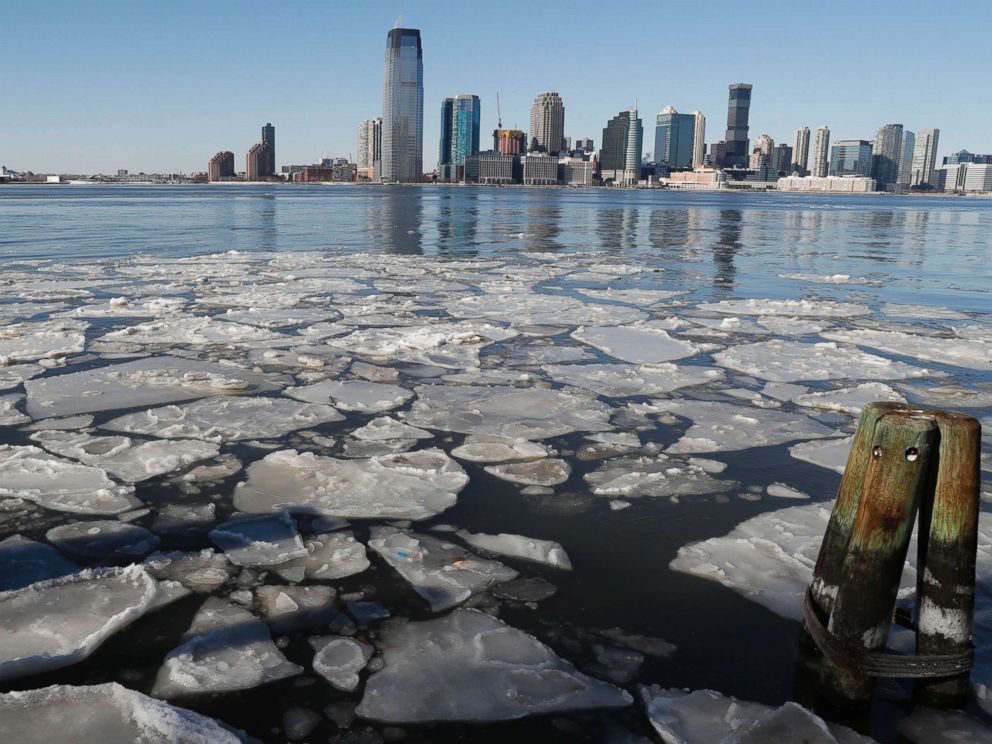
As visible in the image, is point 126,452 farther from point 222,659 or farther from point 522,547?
point 522,547

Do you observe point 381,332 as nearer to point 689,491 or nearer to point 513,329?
point 513,329

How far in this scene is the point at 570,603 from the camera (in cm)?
317

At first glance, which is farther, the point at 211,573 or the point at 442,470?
the point at 442,470

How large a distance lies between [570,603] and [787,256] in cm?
1759

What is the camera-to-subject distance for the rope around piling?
2443 millimetres

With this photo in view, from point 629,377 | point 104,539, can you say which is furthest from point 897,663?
point 629,377

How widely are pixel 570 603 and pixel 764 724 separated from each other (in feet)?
2.94

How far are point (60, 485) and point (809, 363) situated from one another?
5.97m

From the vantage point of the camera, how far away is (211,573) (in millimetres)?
3311

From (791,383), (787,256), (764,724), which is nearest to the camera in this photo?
(764,724)

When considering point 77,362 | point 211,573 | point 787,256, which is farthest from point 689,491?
point 787,256

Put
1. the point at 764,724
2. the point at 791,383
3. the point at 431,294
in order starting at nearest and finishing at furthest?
the point at 764,724 < the point at 791,383 < the point at 431,294

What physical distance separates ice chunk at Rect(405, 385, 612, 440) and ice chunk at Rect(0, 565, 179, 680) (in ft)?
7.81

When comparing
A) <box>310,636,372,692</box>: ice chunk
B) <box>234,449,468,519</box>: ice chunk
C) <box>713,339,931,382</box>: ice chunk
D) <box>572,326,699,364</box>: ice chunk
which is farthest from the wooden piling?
<box>572,326,699,364</box>: ice chunk
